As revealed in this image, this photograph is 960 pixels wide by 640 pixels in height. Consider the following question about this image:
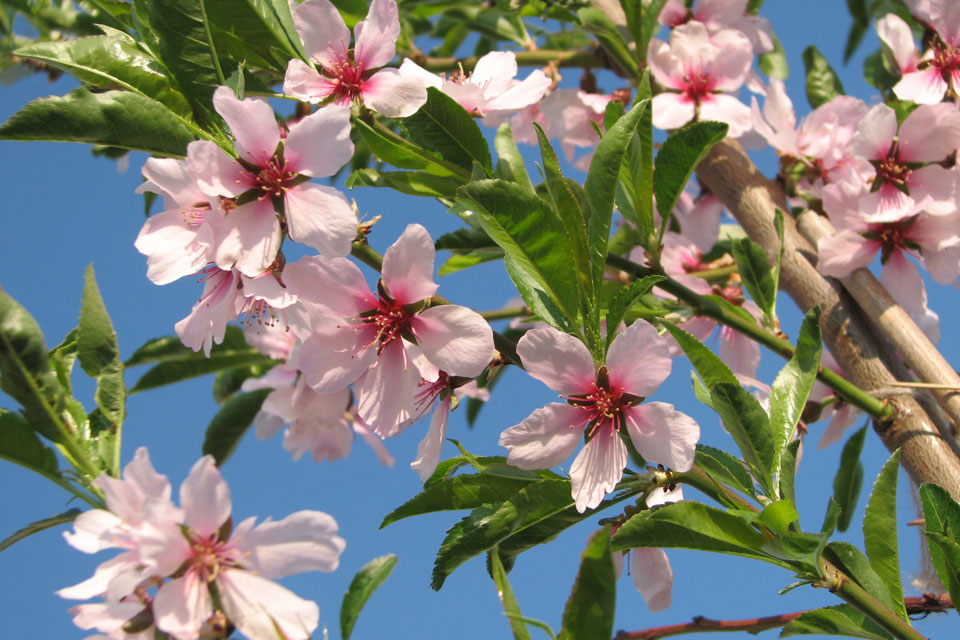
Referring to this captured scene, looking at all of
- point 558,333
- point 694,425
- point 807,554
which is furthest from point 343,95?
point 807,554

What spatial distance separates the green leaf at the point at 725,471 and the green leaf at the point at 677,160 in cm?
43

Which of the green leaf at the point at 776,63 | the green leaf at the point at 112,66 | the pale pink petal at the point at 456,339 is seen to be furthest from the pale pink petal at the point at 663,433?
the green leaf at the point at 776,63

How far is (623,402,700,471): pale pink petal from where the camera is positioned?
3.47ft

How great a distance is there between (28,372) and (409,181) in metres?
0.58

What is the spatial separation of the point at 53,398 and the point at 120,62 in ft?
1.73

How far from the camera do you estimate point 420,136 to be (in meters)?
1.24

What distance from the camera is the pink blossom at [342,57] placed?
1267 millimetres

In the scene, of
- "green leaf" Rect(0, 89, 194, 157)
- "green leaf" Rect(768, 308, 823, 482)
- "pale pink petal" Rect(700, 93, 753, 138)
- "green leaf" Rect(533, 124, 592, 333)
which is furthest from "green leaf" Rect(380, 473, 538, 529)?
"pale pink petal" Rect(700, 93, 753, 138)

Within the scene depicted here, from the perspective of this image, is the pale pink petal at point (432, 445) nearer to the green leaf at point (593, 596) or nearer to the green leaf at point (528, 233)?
the green leaf at point (528, 233)

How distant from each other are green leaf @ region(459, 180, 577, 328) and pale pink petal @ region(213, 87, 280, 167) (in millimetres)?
265

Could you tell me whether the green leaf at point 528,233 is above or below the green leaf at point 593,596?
above

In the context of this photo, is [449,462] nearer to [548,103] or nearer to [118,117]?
[118,117]

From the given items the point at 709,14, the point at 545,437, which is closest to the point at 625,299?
the point at 545,437

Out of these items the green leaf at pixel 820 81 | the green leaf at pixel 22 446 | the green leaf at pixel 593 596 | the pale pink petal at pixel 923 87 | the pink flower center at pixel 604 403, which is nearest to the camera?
the green leaf at pixel 593 596
